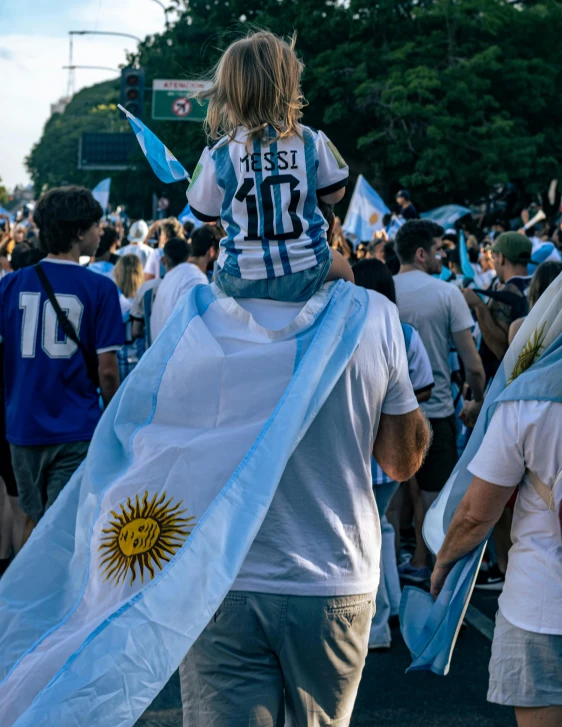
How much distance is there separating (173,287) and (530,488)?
4462mm

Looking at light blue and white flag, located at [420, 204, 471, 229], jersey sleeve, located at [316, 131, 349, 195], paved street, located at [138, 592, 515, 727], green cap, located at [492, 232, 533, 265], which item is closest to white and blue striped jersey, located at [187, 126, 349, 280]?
jersey sleeve, located at [316, 131, 349, 195]

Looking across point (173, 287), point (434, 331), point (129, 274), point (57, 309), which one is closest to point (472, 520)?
point (57, 309)

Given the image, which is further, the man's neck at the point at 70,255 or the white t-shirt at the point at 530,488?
the man's neck at the point at 70,255

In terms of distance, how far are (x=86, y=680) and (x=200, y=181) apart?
1.13 metres

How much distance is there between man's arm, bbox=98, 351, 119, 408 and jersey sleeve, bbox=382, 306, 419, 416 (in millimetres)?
2311

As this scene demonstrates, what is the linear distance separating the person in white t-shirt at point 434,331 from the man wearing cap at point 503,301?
0.22 metres

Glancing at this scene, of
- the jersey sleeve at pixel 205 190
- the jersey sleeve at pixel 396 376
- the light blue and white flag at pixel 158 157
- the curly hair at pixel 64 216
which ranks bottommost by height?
the jersey sleeve at pixel 396 376

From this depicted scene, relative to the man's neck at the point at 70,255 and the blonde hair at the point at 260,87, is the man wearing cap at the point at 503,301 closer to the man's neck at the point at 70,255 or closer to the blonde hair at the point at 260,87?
the man's neck at the point at 70,255

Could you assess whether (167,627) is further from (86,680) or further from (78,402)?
(78,402)

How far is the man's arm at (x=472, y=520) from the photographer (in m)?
2.63

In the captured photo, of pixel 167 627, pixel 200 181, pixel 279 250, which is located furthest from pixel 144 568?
pixel 200 181

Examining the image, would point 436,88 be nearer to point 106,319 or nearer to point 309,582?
point 106,319

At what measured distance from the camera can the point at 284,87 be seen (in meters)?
2.34

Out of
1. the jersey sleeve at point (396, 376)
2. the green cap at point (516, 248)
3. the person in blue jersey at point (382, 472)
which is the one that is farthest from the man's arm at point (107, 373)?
the green cap at point (516, 248)
